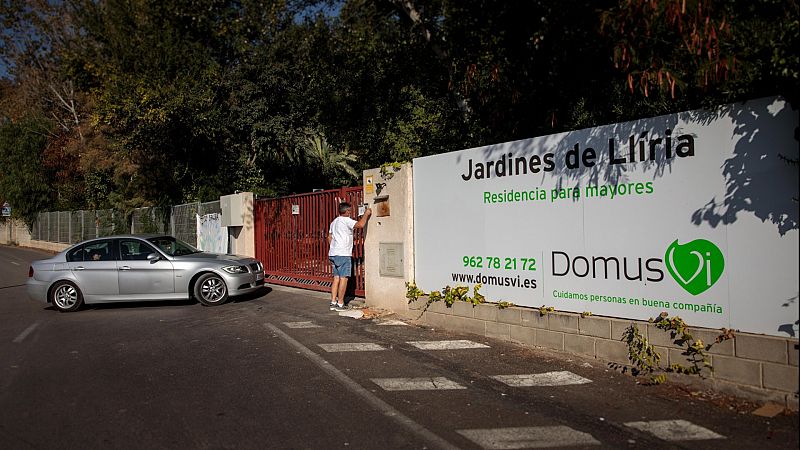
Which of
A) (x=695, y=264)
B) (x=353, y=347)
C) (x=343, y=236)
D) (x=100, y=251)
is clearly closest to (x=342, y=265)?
(x=343, y=236)

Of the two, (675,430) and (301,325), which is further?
(301,325)

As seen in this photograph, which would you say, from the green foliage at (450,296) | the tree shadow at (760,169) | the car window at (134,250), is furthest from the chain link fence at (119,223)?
the tree shadow at (760,169)

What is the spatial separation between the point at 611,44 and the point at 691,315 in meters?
3.25

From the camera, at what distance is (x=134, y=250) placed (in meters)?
11.7

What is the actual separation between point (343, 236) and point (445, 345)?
345cm

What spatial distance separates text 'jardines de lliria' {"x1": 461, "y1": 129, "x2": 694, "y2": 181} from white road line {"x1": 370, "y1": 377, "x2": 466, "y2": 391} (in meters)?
2.89

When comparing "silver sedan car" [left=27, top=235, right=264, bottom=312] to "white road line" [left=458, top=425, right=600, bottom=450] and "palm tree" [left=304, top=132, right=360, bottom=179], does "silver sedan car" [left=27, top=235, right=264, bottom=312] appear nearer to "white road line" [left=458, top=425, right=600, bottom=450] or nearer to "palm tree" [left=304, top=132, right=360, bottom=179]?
"white road line" [left=458, top=425, right=600, bottom=450]

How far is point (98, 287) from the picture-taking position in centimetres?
1158

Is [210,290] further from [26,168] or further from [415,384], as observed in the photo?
[26,168]

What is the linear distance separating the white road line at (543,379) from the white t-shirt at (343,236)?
15.7ft

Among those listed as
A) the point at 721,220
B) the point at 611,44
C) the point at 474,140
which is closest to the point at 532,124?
the point at 474,140

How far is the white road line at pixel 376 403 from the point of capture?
461cm

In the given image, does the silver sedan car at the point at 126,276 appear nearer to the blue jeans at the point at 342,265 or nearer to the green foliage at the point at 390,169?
the blue jeans at the point at 342,265

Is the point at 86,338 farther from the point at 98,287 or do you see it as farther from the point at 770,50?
the point at 770,50
